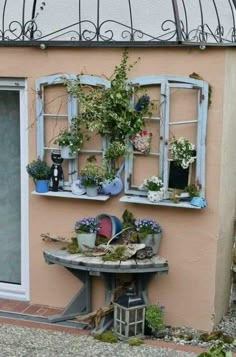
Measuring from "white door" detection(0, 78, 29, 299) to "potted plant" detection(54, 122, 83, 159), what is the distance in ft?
1.93

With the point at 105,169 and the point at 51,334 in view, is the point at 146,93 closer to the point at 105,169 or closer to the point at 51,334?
the point at 105,169

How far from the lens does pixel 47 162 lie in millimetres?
6648

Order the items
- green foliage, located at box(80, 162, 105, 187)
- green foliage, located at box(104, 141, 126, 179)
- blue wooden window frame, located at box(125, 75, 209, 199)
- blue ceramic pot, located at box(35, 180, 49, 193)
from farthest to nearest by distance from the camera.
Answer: blue ceramic pot, located at box(35, 180, 49, 193) < green foliage, located at box(80, 162, 105, 187) < green foliage, located at box(104, 141, 126, 179) < blue wooden window frame, located at box(125, 75, 209, 199)

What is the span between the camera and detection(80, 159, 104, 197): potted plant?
628 cm

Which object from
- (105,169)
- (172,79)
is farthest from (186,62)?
(105,169)

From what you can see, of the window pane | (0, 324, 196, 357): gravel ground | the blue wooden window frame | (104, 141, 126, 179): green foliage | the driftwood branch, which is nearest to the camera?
(0, 324, 196, 357): gravel ground

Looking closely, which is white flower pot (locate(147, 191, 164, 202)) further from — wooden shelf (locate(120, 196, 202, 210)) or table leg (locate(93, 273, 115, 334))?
table leg (locate(93, 273, 115, 334))

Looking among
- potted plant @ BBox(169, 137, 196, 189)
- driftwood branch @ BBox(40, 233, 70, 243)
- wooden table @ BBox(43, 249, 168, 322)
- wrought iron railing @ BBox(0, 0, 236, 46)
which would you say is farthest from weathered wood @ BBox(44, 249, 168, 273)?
wrought iron railing @ BBox(0, 0, 236, 46)

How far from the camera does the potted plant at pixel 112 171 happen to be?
6.20 metres

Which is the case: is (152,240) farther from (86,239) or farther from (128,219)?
(86,239)

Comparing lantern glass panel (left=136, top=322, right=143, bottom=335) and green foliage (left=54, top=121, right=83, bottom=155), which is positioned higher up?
green foliage (left=54, top=121, right=83, bottom=155)

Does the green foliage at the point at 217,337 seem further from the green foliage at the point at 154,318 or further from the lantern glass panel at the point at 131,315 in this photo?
the lantern glass panel at the point at 131,315

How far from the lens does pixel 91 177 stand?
6.29 metres

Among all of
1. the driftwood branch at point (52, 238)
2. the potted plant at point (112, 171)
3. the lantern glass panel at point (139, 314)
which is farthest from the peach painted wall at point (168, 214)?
the lantern glass panel at point (139, 314)
